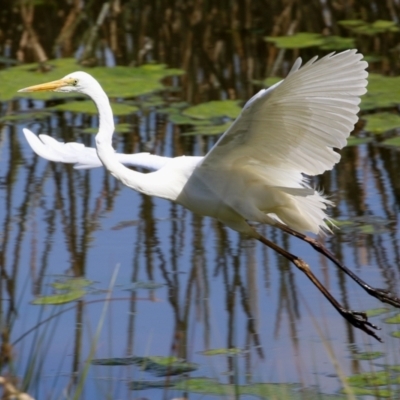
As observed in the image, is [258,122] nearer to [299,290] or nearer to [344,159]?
[299,290]

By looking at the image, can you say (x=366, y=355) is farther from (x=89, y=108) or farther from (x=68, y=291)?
(x=89, y=108)

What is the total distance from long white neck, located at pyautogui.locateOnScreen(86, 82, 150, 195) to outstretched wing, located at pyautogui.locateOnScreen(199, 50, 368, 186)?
23 cm

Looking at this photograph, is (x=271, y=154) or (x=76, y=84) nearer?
(x=271, y=154)

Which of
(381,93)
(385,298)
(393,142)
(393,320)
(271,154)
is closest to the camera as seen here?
(271,154)

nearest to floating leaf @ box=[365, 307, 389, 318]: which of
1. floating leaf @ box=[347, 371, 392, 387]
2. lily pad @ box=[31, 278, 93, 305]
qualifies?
floating leaf @ box=[347, 371, 392, 387]

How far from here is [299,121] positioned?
10.7 ft

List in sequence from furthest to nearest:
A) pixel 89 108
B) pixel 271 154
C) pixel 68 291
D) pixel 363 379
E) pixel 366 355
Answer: pixel 89 108
pixel 68 291
pixel 366 355
pixel 271 154
pixel 363 379

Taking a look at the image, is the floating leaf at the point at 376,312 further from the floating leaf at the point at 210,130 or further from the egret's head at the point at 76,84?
the floating leaf at the point at 210,130

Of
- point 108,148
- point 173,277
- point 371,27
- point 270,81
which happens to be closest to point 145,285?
point 173,277

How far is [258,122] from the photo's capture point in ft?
10.7

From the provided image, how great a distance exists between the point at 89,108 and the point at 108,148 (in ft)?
9.49

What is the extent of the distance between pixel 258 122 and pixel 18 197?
2.45 m

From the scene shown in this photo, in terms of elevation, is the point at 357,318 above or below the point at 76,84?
below

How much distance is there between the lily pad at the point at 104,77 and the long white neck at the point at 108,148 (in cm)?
294
